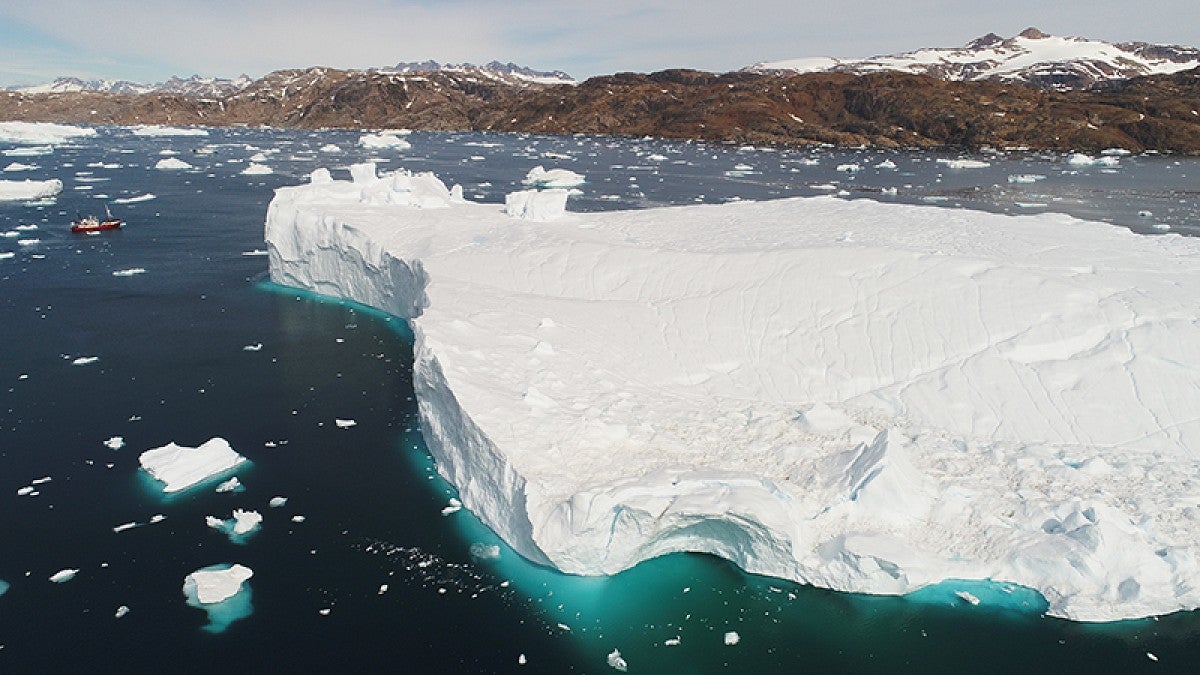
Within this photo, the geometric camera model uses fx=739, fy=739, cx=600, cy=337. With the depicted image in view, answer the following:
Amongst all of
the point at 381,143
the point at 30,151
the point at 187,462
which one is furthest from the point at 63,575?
the point at 381,143

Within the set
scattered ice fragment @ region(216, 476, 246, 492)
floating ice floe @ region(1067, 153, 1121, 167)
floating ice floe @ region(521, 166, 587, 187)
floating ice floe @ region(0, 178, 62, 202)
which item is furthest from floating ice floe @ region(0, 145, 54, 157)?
floating ice floe @ region(1067, 153, 1121, 167)

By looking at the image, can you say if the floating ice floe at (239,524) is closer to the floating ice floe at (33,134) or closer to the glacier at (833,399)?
the glacier at (833,399)

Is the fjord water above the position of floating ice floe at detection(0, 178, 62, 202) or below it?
below

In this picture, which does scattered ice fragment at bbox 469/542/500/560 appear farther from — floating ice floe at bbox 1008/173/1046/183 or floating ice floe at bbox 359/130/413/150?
floating ice floe at bbox 359/130/413/150

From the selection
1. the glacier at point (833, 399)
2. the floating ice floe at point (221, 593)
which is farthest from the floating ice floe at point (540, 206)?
the floating ice floe at point (221, 593)

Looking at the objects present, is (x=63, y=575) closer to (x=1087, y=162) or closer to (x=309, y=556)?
(x=309, y=556)

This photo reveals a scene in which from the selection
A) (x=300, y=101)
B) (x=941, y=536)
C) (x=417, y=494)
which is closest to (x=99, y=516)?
(x=417, y=494)
